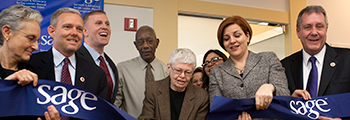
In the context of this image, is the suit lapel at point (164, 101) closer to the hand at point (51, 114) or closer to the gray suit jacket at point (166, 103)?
the gray suit jacket at point (166, 103)

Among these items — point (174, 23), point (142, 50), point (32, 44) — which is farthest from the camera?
point (174, 23)

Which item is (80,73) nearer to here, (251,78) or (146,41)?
(146,41)

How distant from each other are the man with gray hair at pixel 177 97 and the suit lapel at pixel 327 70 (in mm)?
981

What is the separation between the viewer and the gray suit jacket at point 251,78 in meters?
2.13

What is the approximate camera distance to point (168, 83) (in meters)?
2.38

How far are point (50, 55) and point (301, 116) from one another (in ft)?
6.64

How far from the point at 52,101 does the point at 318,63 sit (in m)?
2.22

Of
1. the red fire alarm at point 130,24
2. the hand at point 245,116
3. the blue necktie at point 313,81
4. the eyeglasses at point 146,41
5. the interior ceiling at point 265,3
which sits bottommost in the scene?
the hand at point 245,116

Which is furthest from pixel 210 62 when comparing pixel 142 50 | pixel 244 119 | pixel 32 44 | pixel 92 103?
pixel 32 44

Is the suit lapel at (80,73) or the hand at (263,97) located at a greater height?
the suit lapel at (80,73)

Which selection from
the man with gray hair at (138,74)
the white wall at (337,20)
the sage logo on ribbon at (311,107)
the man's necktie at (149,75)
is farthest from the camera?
the white wall at (337,20)

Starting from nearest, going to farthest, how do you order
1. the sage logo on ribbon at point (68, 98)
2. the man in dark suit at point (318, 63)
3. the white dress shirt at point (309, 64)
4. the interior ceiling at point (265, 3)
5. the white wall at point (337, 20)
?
1. the sage logo on ribbon at point (68, 98)
2. the man in dark suit at point (318, 63)
3. the white dress shirt at point (309, 64)
4. the interior ceiling at point (265, 3)
5. the white wall at point (337, 20)

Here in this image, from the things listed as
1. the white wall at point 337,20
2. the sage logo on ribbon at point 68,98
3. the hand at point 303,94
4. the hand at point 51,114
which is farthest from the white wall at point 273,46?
the hand at point 51,114

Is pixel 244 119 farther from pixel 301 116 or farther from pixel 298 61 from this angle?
pixel 298 61
